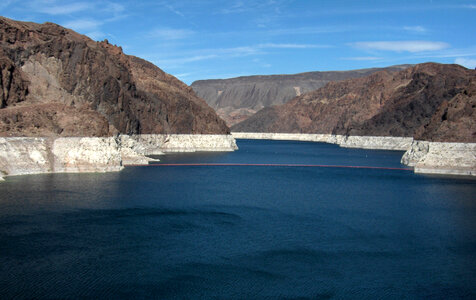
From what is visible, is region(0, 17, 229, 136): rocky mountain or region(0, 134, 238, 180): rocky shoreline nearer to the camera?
region(0, 134, 238, 180): rocky shoreline

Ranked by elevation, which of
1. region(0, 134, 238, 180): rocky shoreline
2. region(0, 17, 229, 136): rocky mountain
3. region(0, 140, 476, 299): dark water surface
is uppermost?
region(0, 17, 229, 136): rocky mountain

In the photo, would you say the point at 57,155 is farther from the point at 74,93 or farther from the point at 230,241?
the point at 230,241

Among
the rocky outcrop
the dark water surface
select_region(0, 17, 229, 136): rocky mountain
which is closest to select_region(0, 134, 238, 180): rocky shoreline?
select_region(0, 17, 229, 136): rocky mountain

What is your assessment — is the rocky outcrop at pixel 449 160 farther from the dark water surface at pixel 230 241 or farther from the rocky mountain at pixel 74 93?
the rocky mountain at pixel 74 93

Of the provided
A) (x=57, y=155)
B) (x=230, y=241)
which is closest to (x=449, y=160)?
(x=230, y=241)

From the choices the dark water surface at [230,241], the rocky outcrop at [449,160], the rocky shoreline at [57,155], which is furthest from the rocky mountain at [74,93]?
the rocky outcrop at [449,160]

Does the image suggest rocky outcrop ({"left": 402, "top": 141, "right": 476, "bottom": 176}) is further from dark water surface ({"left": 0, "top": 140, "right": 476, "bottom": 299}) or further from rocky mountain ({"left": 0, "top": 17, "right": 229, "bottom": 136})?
rocky mountain ({"left": 0, "top": 17, "right": 229, "bottom": 136})
